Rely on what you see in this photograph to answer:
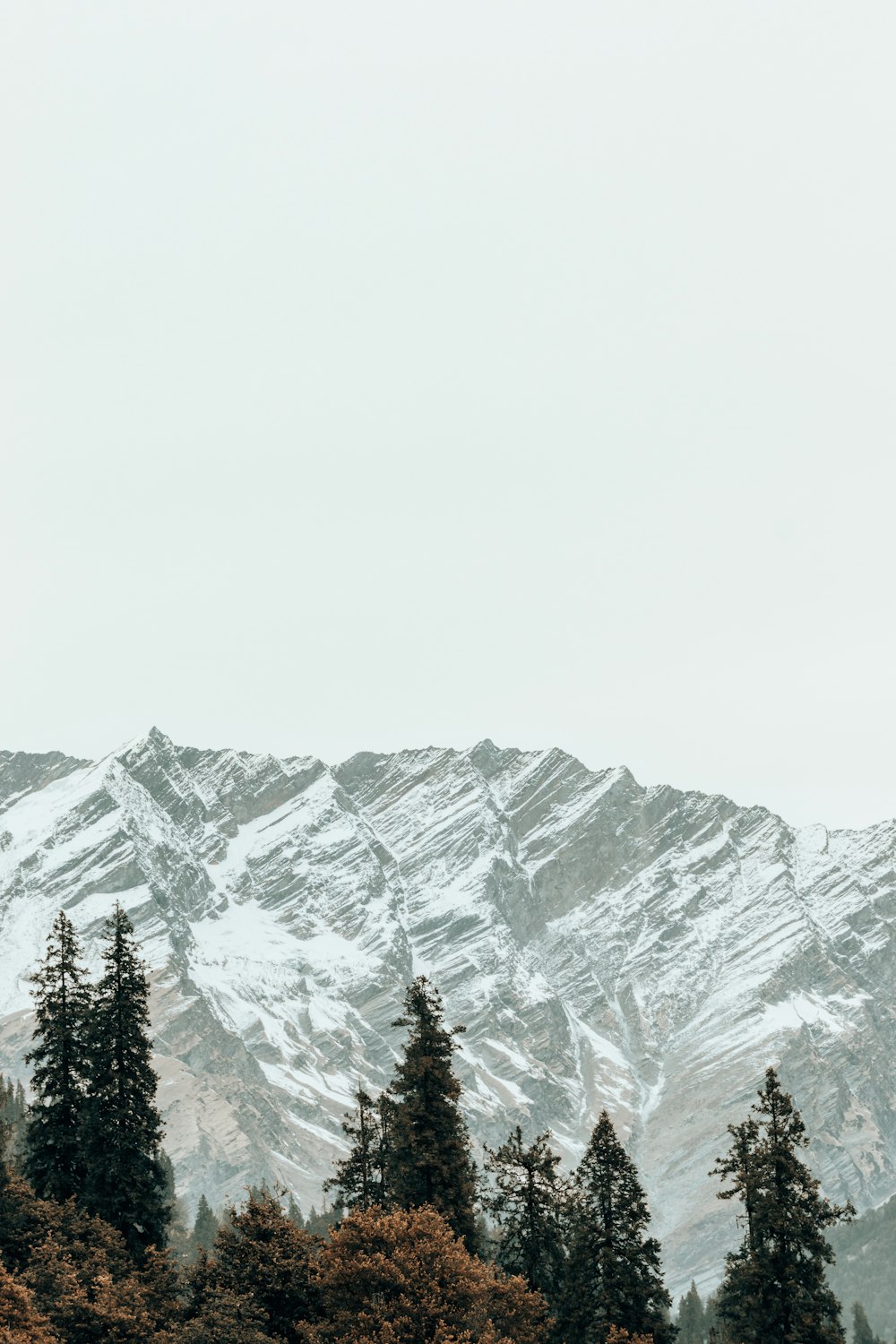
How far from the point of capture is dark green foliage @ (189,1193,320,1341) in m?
63.7

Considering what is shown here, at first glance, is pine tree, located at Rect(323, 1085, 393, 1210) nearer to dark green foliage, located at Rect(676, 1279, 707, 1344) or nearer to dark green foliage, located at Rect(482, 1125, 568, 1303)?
dark green foliage, located at Rect(482, 1125, 568, 1303)

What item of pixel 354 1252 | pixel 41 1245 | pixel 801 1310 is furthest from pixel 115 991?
pixel 801 1310

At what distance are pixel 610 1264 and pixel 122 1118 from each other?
23.1m

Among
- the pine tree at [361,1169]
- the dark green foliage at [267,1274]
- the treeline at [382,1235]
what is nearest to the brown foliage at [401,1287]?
the treeline at [382,1235]

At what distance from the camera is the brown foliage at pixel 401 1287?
194 ft

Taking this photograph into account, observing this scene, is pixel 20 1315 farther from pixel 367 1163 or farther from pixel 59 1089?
pixel 367 1163

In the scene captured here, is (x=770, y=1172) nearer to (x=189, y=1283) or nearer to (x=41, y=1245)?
(x=189, y=1283)

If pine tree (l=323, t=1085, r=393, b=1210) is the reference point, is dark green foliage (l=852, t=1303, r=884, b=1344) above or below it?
below

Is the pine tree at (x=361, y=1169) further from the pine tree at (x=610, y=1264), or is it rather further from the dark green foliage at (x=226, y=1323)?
the dark green foliage at (x=226, y=1323)

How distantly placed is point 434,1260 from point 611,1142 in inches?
551

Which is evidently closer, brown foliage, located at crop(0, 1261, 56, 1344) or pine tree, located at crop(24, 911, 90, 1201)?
brown foliage, located at crop(0, 1261, 56, 1344)

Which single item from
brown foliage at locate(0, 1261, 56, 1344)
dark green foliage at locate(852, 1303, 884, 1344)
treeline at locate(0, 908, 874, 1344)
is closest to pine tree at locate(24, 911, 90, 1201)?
treeline at locate(0, 908, 874, 1344)

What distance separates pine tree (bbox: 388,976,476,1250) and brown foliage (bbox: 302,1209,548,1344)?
881 cm

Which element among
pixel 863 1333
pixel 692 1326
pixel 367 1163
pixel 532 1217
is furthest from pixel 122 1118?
pixel 692 1326
